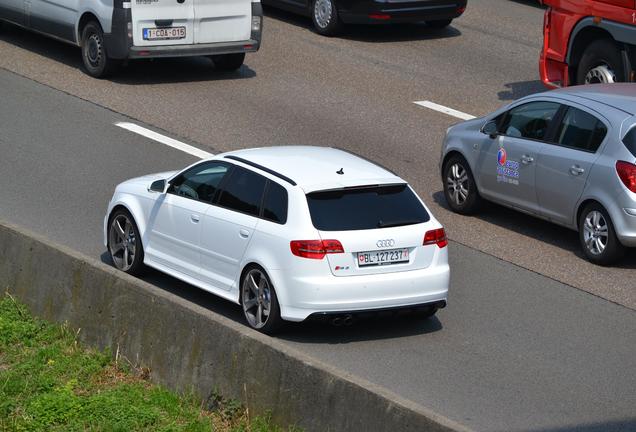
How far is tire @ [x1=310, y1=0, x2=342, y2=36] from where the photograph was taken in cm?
2297

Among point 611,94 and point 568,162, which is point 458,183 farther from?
point 611,94

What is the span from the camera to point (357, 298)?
35.3 feet

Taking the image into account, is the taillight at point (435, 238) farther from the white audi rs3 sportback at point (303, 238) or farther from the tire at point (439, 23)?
the tire at point (439, 23)

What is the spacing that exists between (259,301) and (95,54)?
32.2 feet

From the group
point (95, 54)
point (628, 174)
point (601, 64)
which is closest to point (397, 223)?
point (628, 174)

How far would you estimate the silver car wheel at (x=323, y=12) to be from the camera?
75.6 ft

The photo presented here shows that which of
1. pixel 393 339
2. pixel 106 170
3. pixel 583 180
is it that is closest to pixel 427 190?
pixel 583 180

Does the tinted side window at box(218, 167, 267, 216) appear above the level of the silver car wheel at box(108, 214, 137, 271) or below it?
above

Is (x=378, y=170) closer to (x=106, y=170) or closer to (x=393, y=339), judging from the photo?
(x=393, y=339)

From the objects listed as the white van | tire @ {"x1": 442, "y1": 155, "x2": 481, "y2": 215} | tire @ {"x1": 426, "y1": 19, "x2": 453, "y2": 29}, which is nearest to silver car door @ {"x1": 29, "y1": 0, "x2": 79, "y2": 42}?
the white van

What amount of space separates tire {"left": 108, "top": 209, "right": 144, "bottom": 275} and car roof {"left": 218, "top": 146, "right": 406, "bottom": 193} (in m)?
1.25

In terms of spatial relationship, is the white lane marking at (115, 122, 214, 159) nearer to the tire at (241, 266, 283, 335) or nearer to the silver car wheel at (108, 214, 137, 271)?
the silver car wheel at (108, 214, 137, 271)

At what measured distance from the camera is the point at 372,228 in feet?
35.6

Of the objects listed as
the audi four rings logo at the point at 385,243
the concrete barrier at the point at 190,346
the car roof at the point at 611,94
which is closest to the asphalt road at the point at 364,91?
the car roof at the point at 611,94
